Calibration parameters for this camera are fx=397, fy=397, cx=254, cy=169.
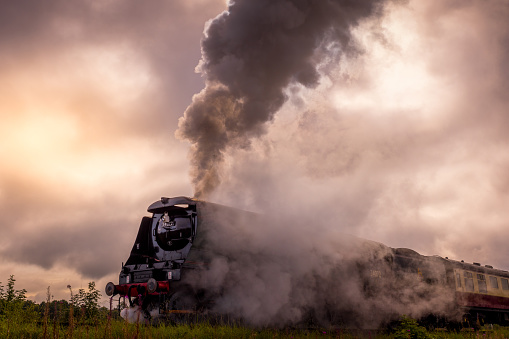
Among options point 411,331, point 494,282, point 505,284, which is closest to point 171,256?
point 411,331

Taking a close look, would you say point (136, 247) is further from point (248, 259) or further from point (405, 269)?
point (405, 269)

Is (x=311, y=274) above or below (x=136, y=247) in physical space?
below

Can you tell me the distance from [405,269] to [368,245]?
2.43 meters

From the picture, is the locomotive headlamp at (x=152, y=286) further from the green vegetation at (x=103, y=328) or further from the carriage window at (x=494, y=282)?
the carriage window at (x=494, y=282)

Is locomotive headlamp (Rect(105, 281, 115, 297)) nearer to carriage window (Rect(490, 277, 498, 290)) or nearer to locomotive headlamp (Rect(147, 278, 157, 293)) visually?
locomotive headlamp (Rect(147, 278, 157, 293))

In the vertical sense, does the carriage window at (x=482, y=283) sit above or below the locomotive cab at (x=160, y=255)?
below

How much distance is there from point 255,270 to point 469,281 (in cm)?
1096

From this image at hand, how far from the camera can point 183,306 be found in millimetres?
9609

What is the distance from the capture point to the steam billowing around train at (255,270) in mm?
9781

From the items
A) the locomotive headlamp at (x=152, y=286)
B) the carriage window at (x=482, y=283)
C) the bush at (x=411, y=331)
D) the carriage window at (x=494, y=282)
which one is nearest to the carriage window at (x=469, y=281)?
the carriage window at (x=482, y=283)

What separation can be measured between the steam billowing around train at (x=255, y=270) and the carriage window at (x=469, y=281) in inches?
171

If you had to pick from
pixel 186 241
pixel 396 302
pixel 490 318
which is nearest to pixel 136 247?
pixel 186 241

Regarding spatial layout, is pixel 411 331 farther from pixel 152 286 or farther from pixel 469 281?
pixel 469 281

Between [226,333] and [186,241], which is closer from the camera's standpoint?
[226,333]
